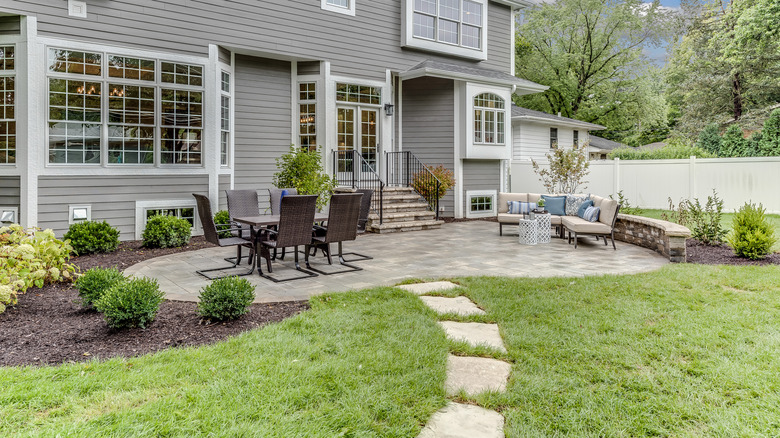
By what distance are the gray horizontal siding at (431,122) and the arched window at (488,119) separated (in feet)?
2.44

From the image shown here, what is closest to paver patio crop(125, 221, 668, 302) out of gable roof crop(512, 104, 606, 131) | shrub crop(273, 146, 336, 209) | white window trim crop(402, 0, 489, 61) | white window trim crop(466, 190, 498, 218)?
shrub crop(273, 146, 336, 209)

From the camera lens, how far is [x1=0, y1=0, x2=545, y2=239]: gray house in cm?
779

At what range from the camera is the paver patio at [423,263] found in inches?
215

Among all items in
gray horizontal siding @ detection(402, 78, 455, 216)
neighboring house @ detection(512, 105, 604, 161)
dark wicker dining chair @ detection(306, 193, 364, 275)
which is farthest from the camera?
neighboring house @ detection(512, 105, 604, 161)

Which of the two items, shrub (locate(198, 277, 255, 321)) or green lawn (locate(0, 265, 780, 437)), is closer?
green lawn (locate(0, 265, 780, 437))

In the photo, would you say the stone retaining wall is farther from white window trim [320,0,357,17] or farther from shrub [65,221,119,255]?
shrub [65,221,119,255]

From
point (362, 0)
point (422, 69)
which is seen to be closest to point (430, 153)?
point (422, 69)

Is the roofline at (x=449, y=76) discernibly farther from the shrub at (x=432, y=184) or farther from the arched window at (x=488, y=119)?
the shrub at (x=432, y=184)

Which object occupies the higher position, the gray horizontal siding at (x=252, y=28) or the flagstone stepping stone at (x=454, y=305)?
the gray horizontal siding at (x=252, y=28)

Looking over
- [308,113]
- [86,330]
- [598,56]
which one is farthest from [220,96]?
[598,56]

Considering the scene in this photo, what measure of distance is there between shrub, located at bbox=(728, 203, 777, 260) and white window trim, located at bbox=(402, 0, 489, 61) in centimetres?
859

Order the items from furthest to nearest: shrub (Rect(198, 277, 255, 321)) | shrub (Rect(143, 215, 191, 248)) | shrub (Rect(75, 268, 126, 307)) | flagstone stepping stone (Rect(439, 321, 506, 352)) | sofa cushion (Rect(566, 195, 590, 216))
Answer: sofa cushion (Rect(566, 195, 590, 216)), shrub (Rect(143, 215, 191, 248)), shrub (Rect(75, 268, 126, 307)), shrub (Rect(198, 277, 255, 321)), flagstone stepping stone (Rect(439, 321, 506, 352))

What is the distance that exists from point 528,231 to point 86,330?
23.7ft

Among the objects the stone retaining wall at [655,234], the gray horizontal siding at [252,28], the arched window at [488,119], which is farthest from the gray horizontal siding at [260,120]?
the stone retaining wall at [655,234]
